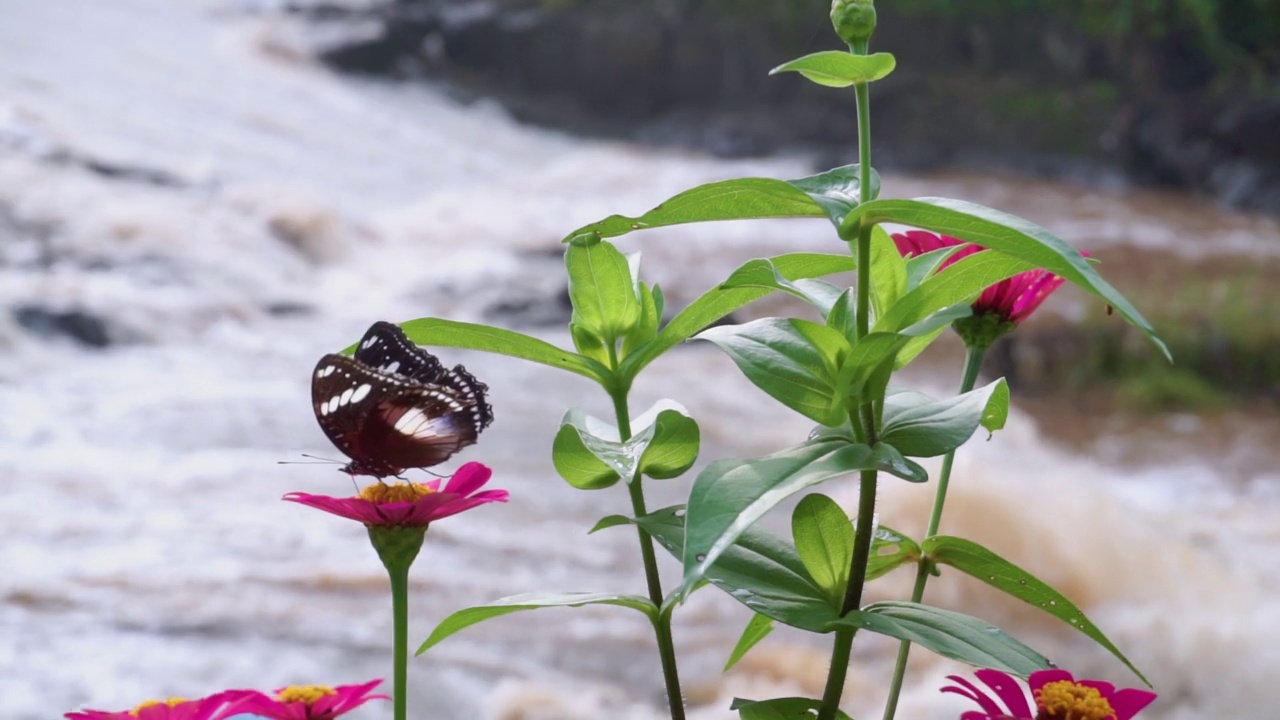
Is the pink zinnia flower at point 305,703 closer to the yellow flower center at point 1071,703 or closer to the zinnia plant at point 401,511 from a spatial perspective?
the zinnia plant at point 401,511

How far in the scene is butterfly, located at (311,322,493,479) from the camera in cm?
47

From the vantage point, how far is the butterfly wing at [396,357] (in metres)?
0.46

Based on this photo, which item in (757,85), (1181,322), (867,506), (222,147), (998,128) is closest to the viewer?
(867,506)

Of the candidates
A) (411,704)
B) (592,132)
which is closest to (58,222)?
(411,704)

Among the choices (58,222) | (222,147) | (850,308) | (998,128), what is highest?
(998,128)

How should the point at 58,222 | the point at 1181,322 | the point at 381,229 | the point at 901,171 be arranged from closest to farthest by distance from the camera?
the point at 1181,322
the point at 58,222
the point at 381,229
the point at 901,171

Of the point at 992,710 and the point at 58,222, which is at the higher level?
the point at 58,222

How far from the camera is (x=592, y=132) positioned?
387 inches

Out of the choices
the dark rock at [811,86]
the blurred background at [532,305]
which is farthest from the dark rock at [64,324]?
the dark rock at [811,86]

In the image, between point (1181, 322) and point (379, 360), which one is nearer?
point (379, 360)

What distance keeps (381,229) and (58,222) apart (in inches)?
71.9

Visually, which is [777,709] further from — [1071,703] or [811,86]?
[811,86]

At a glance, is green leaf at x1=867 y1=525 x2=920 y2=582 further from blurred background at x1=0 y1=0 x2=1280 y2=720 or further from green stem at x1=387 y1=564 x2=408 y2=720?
blurred background at x1=0 y1=0 x2=1280 y2=720

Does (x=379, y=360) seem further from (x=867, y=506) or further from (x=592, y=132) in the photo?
(x=592, y=132)
